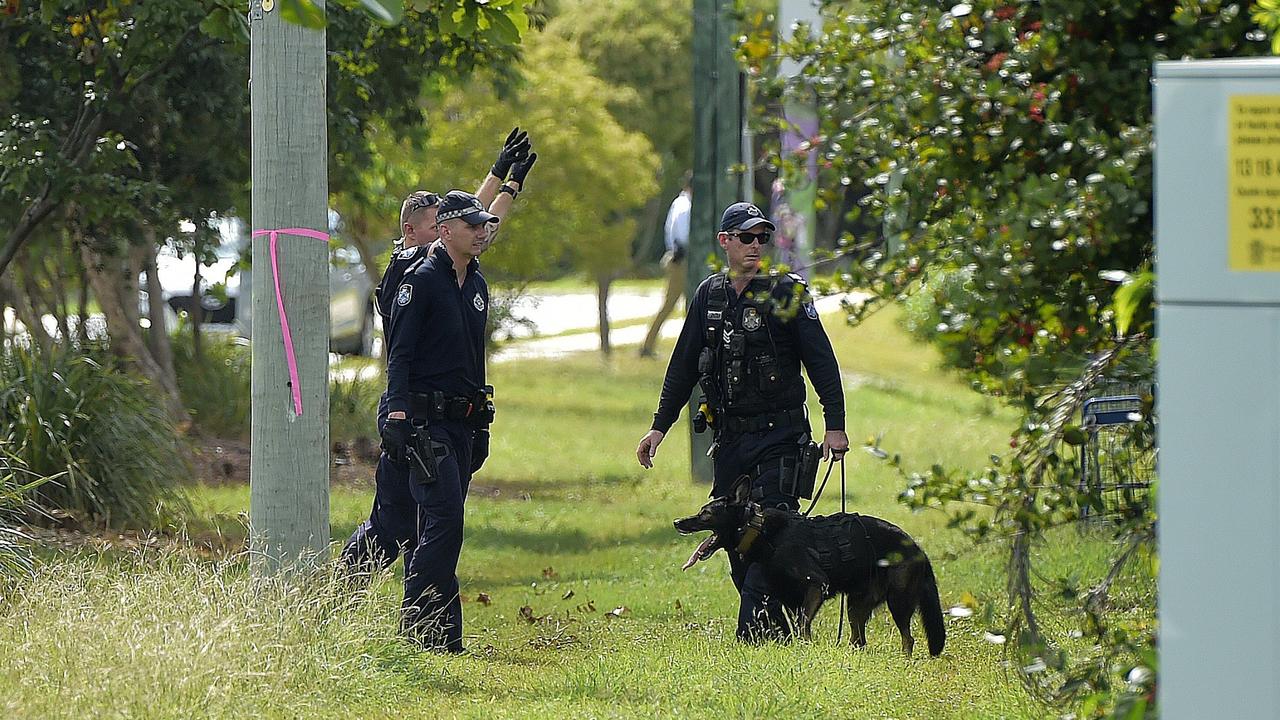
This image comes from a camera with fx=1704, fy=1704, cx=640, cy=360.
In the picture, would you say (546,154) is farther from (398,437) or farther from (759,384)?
(398,437)

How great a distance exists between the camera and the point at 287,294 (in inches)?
239

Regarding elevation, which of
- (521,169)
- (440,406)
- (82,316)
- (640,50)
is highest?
(640,50)

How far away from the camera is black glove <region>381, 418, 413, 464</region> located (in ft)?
21.8

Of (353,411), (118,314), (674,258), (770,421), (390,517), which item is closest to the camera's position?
(770,421)

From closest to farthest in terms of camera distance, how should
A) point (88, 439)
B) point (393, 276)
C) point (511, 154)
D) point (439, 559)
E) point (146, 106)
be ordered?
point (439, 559), point (393, 276), point (511, 154), point (88, 439), point (146, 106)

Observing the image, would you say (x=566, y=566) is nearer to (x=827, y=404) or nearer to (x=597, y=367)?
(x=827, y=404)

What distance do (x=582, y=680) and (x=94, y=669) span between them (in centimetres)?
164

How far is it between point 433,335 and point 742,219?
1.34 m

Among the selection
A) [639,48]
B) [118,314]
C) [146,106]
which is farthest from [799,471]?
[639,48]

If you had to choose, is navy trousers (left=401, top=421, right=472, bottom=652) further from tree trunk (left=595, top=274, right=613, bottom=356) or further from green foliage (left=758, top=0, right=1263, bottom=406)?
tree trunk (left=595, top=274, right=613, bottom=356)

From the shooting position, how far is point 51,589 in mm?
5727

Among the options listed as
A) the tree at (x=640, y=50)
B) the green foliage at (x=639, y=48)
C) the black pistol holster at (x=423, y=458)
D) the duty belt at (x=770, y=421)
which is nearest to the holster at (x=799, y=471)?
the duty belt at (x=770, y=421)

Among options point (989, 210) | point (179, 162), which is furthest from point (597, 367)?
point (989, 210)

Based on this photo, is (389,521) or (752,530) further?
(389,521)
